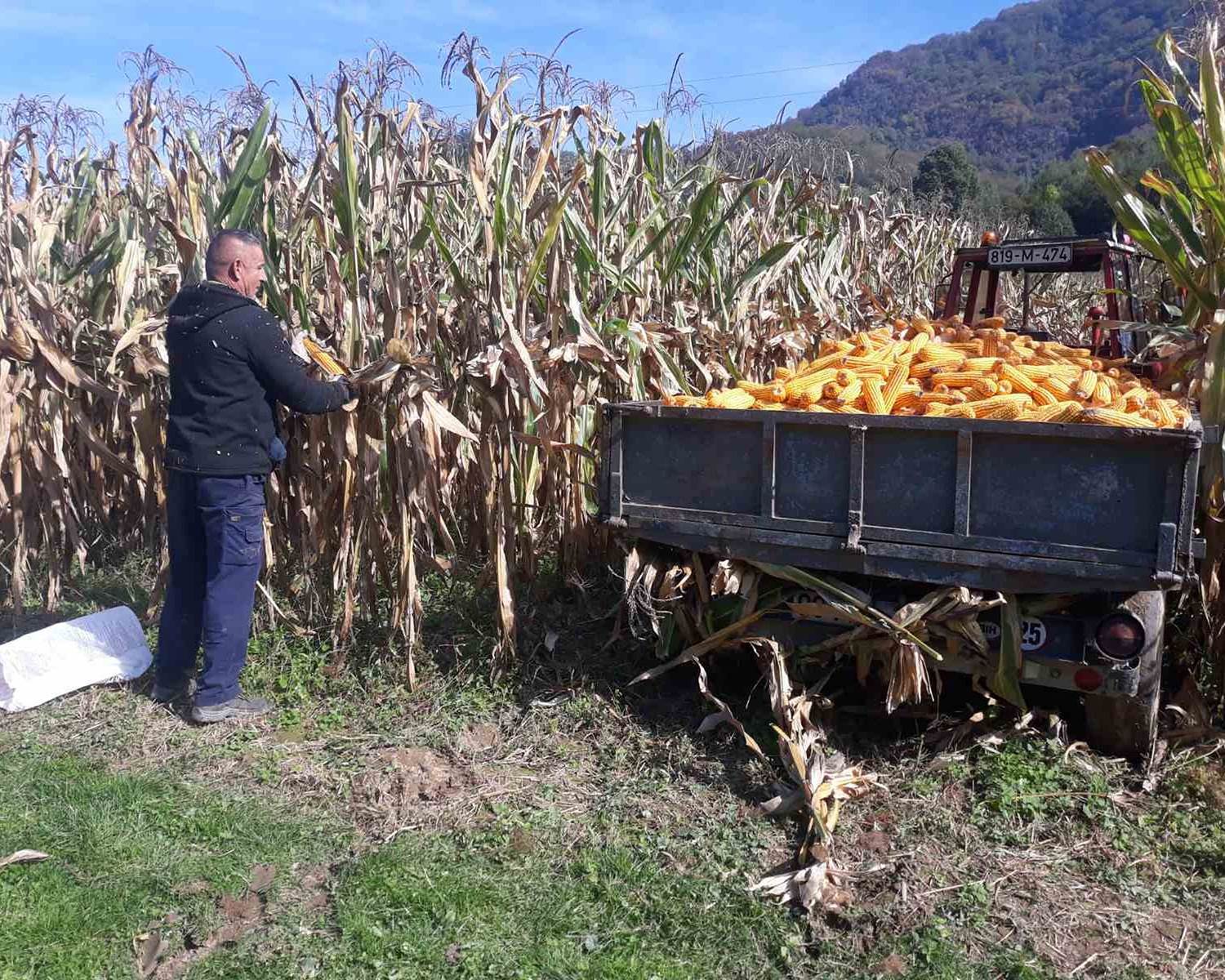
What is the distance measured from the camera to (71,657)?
450 centimetres

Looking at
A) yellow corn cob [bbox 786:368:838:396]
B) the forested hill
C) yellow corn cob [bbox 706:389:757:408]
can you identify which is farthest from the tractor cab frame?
the forested hill

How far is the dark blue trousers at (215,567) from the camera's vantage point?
4.17m

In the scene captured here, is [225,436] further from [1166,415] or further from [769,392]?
[1166,415]

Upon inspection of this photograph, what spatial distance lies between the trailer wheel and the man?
3.14 metres

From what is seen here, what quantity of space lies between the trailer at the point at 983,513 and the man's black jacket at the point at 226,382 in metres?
1.46

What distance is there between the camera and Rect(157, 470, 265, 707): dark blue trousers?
417 cm

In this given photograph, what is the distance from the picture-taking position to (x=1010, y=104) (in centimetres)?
9769

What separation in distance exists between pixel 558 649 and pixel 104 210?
3.91 m

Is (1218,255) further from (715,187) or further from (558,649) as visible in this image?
(558,649)

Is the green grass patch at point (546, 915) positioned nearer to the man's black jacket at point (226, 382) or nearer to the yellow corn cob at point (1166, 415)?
the man's black jacket at point (226, 382)

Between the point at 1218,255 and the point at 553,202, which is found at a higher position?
the point at 553,202

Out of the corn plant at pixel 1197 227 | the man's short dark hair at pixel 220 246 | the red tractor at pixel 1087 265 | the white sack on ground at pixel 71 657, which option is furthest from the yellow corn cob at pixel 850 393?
the white sack on ground at pixel 71 657

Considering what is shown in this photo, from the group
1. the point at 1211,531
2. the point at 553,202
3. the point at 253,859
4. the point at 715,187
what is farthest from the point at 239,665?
the point at 1211,531

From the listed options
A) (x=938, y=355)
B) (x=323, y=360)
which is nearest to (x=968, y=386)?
(x=938, y=355)
